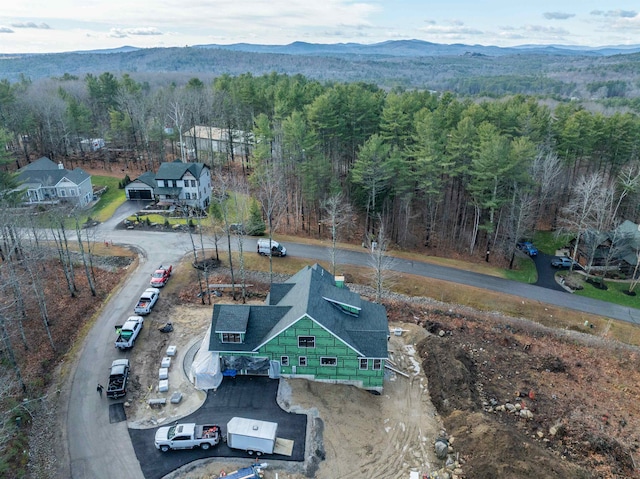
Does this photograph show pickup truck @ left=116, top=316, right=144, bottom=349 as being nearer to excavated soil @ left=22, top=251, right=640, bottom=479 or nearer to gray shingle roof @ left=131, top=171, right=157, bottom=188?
excavated soil @ left=22, top=251, right=640, bottom=479

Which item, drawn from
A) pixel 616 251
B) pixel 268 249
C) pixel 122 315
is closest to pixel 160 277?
pixel 122 315

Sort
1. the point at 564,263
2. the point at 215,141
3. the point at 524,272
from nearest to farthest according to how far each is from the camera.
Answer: the point at 524,272 → the point at 564,263 → the point at 215,141

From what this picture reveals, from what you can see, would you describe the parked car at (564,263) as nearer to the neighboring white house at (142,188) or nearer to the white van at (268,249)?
the white van at (268,249)

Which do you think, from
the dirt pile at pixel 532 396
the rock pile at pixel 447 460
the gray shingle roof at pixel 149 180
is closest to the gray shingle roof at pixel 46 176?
the gray shingle roof at pixel 149 180

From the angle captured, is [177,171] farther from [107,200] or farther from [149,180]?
[107,200]

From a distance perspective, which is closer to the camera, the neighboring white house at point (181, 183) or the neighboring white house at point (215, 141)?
the neighboring white house at point (181, 183)
